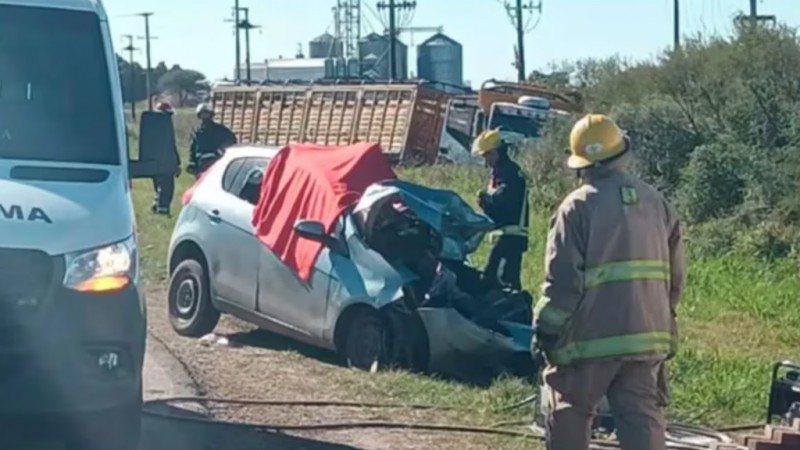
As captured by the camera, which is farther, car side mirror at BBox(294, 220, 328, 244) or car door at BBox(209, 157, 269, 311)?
car door at BBox(209, 157, 269, 311)

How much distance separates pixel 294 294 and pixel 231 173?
1536mm

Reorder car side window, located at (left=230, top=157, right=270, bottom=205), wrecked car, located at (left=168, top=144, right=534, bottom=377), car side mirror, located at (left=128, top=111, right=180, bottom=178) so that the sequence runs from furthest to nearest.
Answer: car side window, located at (left=230, top=157, right=270, bottom=205)
wrecked car, located at (left=168, top=144, right=534, bottom=377)
car side mirror, located at (left=128, top=111, right=180, bottom=178)

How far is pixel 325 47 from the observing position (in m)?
91.4

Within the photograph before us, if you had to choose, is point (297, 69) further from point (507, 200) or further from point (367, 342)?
point (367, 342)

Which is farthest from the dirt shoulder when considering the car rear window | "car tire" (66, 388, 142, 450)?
the car rear window

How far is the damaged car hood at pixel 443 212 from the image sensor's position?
37.2 feet

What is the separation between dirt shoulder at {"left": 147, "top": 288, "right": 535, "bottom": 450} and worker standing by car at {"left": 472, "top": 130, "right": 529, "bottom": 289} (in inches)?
74.6

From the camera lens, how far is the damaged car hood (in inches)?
447

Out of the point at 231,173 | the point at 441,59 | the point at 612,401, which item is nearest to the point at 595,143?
the point at 612,401

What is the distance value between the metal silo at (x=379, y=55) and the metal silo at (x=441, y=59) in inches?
36.2

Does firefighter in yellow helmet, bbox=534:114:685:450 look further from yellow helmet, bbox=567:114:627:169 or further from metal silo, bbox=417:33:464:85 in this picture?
metal silo, bbox=417:33:464:85

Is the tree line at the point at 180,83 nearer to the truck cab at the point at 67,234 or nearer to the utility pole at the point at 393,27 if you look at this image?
the utility pole at the point at 393,27

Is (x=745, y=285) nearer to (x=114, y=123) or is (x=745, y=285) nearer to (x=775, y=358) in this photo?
(x=775, y=358)

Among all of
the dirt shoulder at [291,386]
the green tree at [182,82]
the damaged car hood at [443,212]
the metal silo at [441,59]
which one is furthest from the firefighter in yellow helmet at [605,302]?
the green tree at [182,82]
